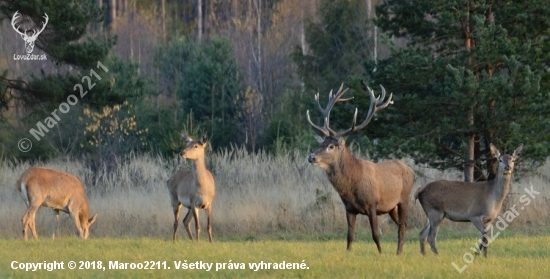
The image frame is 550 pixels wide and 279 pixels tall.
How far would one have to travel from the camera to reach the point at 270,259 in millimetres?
11930

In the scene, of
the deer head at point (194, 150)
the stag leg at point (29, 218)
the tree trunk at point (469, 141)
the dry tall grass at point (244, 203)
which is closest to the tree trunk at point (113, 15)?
the dry tall grass at point (244, 203)

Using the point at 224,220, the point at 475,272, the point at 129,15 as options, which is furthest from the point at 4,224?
the point at 129,15

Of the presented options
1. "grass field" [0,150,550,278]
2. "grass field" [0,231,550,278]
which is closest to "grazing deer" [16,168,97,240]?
"grass field" [0,150,550,278]

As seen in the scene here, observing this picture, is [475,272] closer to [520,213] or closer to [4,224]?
[520,213]

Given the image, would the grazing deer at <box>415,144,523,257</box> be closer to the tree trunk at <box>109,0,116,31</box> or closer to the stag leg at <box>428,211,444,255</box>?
the stag leg at <box>428,211,444,255</box>

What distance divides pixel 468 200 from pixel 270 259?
3485mm

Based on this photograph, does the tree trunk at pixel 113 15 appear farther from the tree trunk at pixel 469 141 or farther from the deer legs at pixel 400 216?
the deer legs at pixel 400 216

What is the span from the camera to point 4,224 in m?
19.6

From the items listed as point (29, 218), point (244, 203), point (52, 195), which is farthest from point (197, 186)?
point (244, 203)

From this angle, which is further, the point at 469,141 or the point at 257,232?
the point at 257,232

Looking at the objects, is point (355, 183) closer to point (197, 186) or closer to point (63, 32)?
point (197, 186)

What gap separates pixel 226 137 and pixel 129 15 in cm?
2594

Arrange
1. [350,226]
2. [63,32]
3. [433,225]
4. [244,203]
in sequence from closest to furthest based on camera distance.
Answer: [350,226] < [433,225] < [244,203] < [63,32]

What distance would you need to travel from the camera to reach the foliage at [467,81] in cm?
1738
